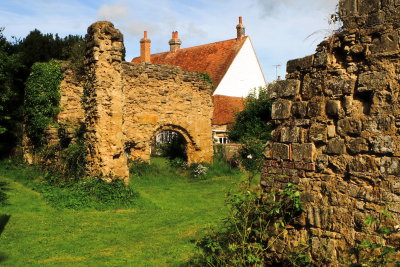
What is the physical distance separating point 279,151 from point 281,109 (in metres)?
0.55

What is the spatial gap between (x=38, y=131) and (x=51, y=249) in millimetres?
10544

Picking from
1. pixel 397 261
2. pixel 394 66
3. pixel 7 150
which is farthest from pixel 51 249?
pixel 7 150

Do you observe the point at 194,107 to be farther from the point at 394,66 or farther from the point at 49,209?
the point at 394,66

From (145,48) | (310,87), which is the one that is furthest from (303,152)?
(145,48)

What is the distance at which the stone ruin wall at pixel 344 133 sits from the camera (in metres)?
4.36

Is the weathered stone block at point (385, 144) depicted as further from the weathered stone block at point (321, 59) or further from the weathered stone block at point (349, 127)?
the weathered stone block at point (321, 59)

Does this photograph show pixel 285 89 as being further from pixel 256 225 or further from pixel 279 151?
pixel 256 225

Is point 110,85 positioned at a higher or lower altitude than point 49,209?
higher

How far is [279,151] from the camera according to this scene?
17.7 feet

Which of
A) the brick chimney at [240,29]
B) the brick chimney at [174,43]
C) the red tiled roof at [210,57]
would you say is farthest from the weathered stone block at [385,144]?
the brick chimney at [174,43]

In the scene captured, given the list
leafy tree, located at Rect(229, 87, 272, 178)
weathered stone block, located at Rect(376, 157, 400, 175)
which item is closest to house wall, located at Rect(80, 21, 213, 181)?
leafy tree, located at Rect(229, 87, 272, 178)

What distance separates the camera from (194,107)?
1975 centimetres

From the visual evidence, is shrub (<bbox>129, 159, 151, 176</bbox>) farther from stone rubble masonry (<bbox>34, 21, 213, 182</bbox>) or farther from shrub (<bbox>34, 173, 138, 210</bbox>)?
shrub (<bbox>34, 173, 138, 210</bbox>)

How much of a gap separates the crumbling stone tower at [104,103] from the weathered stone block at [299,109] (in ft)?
26.9
